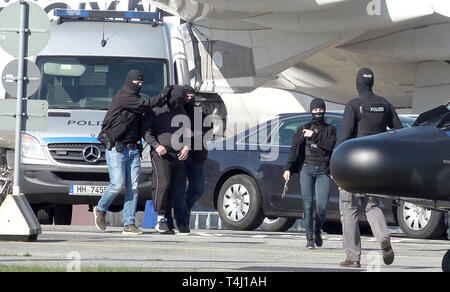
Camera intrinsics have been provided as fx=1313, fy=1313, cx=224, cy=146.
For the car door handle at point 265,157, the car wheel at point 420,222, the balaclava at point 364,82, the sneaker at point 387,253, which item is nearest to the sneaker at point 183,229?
the car door handle at point 265,157

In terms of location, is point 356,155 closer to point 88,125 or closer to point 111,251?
point 111,251

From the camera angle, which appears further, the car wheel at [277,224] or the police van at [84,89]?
the car wheel at [277,224]

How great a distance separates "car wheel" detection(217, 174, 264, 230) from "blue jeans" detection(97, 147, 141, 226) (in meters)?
2.53

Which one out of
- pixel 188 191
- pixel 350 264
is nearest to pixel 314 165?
pixel 188 191

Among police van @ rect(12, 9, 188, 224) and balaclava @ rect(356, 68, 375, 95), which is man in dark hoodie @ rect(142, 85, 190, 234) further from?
balaclava @ rect(356, 68, 375, 95)

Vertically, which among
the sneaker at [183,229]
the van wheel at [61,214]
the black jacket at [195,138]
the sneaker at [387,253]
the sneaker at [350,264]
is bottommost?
the van wheel at [61,214]

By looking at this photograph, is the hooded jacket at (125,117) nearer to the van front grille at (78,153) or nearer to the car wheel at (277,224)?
the van front grille at (78,153)

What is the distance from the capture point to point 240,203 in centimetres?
1759

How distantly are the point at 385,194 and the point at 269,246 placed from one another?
4672 mm

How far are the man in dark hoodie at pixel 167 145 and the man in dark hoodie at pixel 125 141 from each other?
32 cm

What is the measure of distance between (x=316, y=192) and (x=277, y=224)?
199 inches

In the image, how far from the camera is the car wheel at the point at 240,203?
17375 millimetres

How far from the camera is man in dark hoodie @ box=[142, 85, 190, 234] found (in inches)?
612
